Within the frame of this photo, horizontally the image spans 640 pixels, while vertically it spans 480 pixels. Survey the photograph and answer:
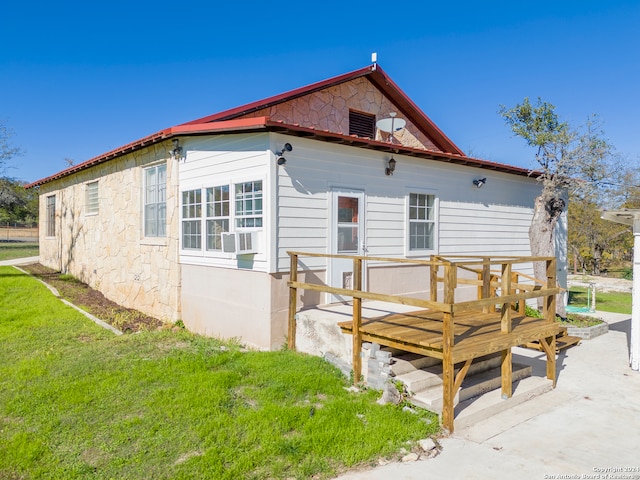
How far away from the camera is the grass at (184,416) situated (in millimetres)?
3566

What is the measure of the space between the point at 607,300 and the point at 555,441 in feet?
45.1

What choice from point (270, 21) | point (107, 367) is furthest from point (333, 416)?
point (270, 21)

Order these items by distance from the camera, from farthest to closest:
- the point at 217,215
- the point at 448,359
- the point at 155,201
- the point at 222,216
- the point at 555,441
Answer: the point at 155,201 < the point at 217,215 < the point at 222,216 < the point at 448,359 < the point at 555,441

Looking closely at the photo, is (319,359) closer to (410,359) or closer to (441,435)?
(410,359)

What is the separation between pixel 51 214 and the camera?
54.2 ft

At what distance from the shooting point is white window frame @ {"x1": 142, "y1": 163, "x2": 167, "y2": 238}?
355 inches

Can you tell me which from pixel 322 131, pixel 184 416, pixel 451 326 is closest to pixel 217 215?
pixel 322 131

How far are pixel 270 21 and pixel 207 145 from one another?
8955 mm

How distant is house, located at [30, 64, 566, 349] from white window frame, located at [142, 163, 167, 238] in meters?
0.04

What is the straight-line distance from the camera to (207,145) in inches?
303

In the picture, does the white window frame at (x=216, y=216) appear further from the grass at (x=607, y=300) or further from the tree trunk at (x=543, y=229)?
the grass at (x=607, y=300)

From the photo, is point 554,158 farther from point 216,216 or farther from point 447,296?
point 216,216

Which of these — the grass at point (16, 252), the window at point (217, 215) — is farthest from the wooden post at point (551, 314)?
the grass at point (16, 252)

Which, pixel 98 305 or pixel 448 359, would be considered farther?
pixel 98 305
